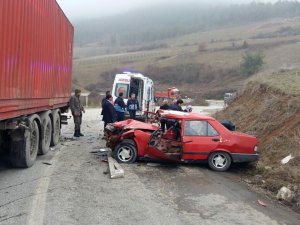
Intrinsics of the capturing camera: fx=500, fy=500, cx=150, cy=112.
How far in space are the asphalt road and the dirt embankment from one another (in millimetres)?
767

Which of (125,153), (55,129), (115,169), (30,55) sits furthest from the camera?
(55,129)

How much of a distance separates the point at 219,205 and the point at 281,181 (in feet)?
8.88

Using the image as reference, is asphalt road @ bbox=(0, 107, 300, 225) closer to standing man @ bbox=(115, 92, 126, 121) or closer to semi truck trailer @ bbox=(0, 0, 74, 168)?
semi truck trailer @ bbox=(0, 0, 74, 168)

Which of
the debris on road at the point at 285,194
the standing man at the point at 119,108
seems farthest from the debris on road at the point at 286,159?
the standing man at the point at 119,108

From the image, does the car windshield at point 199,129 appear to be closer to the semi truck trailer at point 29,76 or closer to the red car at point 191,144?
the red car at point 191,144

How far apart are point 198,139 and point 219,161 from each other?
2.31 feet

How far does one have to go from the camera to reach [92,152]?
520 inches

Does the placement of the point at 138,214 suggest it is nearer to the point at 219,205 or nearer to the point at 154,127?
the point at 219,205

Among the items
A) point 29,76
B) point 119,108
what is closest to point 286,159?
point 29,76

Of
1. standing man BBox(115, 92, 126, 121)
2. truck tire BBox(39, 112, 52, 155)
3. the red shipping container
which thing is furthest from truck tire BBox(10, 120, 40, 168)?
standing man BBox(115, 92, 126, 121)

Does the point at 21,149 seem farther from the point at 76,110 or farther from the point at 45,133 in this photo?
the point at 76,110

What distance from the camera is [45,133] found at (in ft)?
40.8

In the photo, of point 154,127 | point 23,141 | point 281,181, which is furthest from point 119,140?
point 281,181

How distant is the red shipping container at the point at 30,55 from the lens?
8250 millimetres
